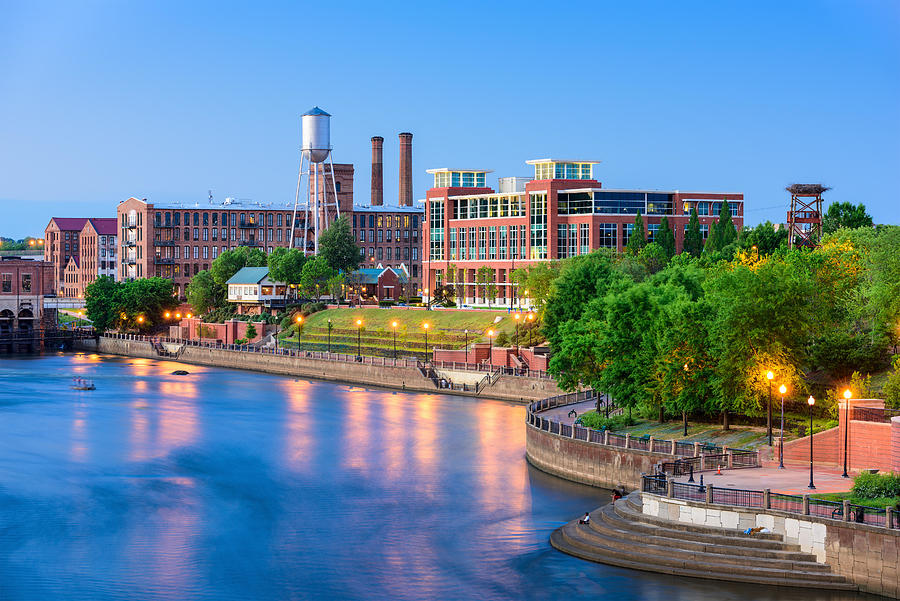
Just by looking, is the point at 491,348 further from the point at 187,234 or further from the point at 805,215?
the point at 187,234

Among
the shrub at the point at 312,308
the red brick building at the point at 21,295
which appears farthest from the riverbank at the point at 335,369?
the shrub at the point at 312,308

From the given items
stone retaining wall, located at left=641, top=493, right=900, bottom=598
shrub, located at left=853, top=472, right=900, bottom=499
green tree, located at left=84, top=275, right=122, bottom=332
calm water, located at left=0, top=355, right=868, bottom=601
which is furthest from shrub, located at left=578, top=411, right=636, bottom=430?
green tree, located at left=84, top=275, right=122, bottom=332

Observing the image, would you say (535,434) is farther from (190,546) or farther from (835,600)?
(835,600)

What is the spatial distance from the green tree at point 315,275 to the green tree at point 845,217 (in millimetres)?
64151

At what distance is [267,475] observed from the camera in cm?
6438

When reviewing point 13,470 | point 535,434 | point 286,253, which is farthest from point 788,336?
point 286,253

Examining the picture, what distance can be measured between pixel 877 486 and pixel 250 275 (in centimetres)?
13007

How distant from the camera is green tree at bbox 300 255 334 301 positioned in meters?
157

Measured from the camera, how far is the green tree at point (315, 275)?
157375mm

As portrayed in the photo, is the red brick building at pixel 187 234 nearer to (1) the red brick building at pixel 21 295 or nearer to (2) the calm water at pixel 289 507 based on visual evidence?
(1) the red brick building at pixel 21 295

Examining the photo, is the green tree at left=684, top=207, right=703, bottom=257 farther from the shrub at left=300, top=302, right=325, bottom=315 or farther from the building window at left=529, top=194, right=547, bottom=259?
the shrub at left=300, top=302, right=325, bottom=315

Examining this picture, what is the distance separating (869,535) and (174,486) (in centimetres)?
3613

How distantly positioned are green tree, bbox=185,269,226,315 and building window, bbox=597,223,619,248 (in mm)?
59528

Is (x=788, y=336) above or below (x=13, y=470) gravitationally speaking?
above
